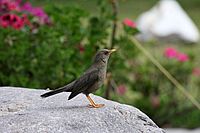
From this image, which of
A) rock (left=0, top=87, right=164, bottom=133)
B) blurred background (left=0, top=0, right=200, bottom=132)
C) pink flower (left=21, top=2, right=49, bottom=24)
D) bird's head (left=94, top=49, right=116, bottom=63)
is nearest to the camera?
rock (left=0, top=87, right=164, bottom=133)

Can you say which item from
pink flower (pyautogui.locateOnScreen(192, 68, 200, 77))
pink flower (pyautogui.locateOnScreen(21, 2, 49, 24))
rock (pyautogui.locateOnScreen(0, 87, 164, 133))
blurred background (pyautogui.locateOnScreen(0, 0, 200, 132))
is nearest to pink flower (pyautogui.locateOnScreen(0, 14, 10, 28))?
blurred background (pyautogui.locateOnScreen(0, 0, 200, 132))

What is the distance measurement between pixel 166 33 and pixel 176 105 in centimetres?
663

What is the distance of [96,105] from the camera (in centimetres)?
389

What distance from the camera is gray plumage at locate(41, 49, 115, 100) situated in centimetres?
401

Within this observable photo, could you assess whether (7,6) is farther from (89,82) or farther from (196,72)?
(196,72)

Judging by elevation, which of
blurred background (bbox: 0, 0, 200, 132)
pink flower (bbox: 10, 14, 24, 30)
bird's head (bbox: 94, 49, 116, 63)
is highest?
bird's head (bbox: 94, 49, 116, 63)

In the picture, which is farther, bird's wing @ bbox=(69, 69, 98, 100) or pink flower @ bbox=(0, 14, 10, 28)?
pink flower @ bbox=(0, 14, 10, 28)

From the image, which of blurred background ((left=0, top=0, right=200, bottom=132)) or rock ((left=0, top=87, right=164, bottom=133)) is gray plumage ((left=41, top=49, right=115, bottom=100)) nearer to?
rock ((left=0, top=87, right=164, bottom=133))

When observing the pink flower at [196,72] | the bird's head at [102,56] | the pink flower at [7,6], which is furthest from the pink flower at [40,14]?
the pink flower at [196,72]

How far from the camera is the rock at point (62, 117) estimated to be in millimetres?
3484

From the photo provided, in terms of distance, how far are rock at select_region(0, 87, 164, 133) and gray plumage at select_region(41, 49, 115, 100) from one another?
0.22 ft

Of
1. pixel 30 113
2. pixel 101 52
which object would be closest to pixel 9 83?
pixel 101 52

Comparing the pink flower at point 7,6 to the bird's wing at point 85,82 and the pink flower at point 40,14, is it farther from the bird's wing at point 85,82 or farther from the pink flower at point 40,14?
the bird's wing at point 85,82

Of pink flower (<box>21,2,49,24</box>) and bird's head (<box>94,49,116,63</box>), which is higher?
bird's head (<box>94,49,116,63</box>)
